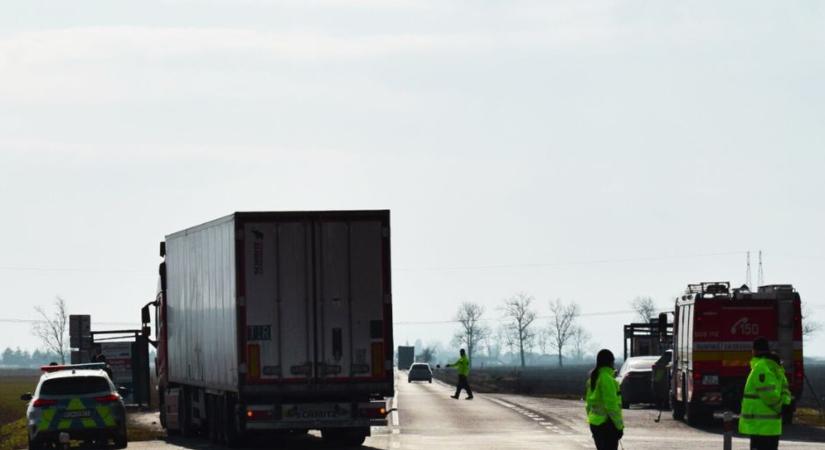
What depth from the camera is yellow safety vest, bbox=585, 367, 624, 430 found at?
57.0 feet

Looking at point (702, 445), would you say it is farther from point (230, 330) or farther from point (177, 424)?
point (177, 424)

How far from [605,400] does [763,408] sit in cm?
198

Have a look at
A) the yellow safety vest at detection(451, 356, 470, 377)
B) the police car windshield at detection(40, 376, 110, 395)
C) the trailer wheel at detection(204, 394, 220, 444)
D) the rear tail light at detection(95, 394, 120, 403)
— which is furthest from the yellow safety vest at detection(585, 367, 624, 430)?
the yellow safety vest at detection(451, 356, 470, 377)

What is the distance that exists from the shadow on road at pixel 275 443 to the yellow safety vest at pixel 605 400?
10181 millimetres

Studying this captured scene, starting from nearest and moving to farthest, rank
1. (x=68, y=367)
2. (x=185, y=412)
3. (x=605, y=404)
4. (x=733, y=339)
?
(x=605, y=404) → (x=185, y=412) → (x=68, y=367) → (x=733, y=339)

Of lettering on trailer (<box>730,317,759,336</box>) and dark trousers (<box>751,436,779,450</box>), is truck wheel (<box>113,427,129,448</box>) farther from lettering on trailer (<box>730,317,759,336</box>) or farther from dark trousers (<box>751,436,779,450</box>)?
dark trousers (<box>751,436,779,450</box>)

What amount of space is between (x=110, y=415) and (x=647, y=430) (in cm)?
980

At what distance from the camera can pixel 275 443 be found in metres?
29.1

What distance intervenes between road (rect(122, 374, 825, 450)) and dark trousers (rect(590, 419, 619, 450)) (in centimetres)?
878

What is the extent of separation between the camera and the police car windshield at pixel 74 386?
29547 millimetres

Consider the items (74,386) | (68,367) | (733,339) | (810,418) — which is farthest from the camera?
(810,418)

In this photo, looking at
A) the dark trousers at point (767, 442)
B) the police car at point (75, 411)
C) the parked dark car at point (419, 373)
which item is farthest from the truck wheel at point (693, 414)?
the parked dark car at point (419, 373)

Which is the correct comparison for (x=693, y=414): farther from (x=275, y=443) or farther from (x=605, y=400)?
(x=605, y=400)

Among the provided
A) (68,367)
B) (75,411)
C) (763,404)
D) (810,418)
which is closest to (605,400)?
(763,404)
